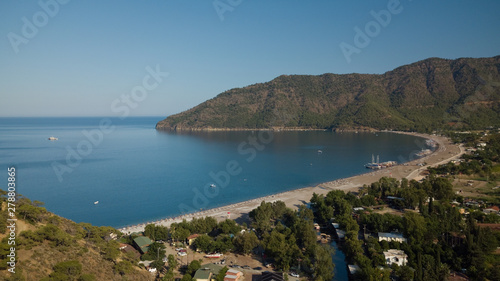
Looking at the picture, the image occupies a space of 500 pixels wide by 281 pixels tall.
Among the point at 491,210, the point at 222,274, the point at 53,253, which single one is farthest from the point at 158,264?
the point at 491,210

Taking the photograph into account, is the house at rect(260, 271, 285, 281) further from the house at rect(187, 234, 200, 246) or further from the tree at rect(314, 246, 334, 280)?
the house at rect(187, 234, 200, 246)

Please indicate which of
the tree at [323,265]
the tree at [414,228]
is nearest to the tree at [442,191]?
the tree at [414,228]

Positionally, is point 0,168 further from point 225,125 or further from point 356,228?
point 225,125

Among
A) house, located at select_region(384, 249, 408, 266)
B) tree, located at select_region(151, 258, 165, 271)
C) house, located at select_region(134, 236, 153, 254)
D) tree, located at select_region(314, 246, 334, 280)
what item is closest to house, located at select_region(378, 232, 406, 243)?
house, located at select_region(384, 249, 408, 266)

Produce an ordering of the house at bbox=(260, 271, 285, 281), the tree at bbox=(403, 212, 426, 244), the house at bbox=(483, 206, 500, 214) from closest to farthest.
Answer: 1. the house at bbox=(260, 271, 285, 281)
2. the tree at bbox=(403, 212, 426, 244)
3. the house at bbox=(483, 206, 500, 214)

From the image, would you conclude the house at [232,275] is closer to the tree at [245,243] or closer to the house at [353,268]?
the tree at [245,243]

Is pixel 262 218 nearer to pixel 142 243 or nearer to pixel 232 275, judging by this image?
pixel 232 275
